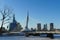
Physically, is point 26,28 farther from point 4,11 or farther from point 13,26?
point 4,11

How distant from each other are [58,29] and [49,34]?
5.10 m

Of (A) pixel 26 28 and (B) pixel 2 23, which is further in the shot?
(A) pixel 26 28

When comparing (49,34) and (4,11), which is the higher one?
(4,11)

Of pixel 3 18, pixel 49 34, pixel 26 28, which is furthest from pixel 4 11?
pixel 26 28

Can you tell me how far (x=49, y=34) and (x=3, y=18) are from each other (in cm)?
2315

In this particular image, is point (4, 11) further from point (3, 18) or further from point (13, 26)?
point (13, 26)

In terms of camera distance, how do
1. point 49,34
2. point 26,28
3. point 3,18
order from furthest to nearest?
point 26,28 → point 49,34 → point 3,18

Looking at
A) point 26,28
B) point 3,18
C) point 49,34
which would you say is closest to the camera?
point 3,18

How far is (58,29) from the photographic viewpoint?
222 ft

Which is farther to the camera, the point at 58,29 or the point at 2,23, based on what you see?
the point at 58,29

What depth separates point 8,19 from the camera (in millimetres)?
51031

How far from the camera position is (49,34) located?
65062mm

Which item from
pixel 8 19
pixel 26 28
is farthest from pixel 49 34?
pixel 26 28

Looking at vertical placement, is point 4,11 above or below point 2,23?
above
